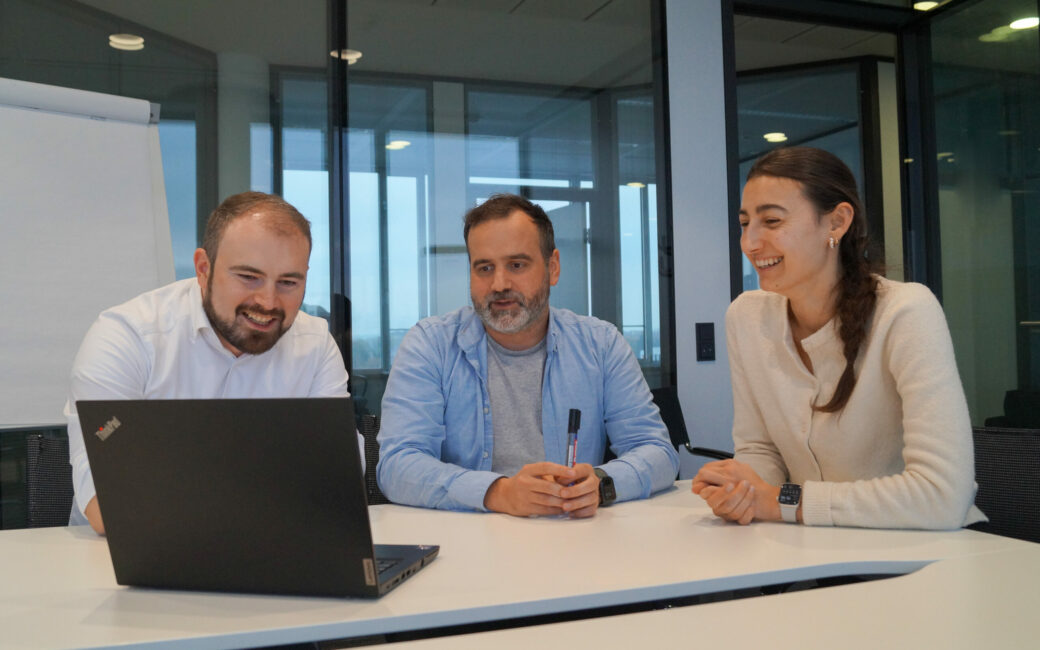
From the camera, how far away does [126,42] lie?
3326mm

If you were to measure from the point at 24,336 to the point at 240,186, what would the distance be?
1036 mm

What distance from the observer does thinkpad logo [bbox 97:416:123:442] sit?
3.69 ft

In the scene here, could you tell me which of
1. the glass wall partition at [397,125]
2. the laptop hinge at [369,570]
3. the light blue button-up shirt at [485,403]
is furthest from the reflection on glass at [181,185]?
the laptop hinge at [369,570]

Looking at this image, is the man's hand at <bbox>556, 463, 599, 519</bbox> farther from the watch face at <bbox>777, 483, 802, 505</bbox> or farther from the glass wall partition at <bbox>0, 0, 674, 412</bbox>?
the glass wall partition at <bbox>0, 0, 674, 412</bbox>

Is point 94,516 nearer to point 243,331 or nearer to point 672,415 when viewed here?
point 243,331

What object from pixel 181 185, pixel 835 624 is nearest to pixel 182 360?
pixel 835 624

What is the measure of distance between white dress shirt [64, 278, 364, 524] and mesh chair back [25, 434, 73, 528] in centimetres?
9

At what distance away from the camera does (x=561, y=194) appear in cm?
401

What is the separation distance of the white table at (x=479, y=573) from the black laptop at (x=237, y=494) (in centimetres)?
4

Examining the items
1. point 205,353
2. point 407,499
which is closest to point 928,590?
point 407,499

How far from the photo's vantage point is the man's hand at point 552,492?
5.34ft

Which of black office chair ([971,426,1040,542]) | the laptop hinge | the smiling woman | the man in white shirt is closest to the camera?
the laptop hinge

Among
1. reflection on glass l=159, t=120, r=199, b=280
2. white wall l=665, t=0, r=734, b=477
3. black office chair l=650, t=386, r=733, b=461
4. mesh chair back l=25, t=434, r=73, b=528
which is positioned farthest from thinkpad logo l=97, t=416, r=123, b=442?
white wall l=665, t=0, r=734, b=477

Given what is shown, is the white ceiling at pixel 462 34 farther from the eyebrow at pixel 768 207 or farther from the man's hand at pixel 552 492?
the man's hand at pixel 552 492
